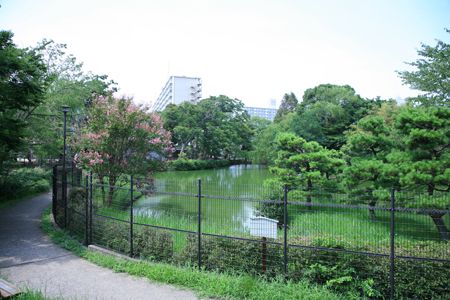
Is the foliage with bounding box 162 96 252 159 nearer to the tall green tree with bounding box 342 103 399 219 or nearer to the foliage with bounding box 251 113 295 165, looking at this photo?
the foliage with bounding box 251 113 295 165

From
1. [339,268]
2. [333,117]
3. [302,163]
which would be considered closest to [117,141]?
[302,163]

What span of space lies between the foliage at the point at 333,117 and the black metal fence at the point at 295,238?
80.4 feet

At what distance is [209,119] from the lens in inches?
1881

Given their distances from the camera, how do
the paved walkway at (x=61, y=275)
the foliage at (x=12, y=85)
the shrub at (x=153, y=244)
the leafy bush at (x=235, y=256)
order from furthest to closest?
the foliage at (x=12, y=85) < the shrub at (x=153, y=244) < the leafy bush at (x=235, y=256) < the paved walkway at (x=61, y=275)

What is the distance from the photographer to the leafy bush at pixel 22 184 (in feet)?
51.5

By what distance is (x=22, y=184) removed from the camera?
1728 centimetres

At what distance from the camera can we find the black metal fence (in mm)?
5148

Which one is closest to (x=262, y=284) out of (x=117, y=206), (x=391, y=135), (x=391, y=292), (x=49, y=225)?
(x=391, y=292)

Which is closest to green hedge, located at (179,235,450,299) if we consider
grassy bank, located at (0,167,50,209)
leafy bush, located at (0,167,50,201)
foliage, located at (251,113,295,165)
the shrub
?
the shrub

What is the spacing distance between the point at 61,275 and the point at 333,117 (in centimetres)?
3239

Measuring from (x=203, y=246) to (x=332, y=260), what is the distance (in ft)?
7.64

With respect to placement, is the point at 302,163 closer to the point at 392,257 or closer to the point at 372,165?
the point at 372,165

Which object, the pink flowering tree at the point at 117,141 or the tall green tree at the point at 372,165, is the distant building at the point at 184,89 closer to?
the pink flowering tree at the point at 117,141

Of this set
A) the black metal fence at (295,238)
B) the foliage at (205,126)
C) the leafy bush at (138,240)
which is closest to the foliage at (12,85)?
the black metal fence at (295,238)
